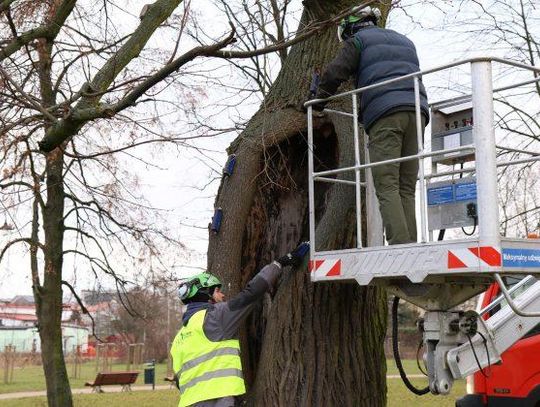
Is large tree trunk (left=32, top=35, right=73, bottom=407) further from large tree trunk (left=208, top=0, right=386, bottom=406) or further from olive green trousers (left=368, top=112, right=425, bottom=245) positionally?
olive green trousers (left=368, top=112, right=425, bottom=245)

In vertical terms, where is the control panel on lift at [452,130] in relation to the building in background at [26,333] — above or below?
above

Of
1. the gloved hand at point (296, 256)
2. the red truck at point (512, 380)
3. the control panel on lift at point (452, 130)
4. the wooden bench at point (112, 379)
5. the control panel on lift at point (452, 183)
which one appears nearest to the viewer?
the control panel on lift at point (452, 183)

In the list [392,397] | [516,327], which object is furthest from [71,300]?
[516,327]

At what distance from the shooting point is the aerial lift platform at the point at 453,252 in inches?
188

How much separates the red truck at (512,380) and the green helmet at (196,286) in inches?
156

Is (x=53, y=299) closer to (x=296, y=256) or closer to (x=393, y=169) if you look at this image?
(x=296, y=256)

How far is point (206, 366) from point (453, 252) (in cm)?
222

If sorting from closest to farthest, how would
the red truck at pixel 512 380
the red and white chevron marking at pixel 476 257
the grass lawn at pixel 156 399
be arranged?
the red and white chevron marking at pixel 476 257, the red truck at pixel 512 380, the grass lawn at pixel 156 399

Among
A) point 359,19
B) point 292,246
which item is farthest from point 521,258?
point 292,246

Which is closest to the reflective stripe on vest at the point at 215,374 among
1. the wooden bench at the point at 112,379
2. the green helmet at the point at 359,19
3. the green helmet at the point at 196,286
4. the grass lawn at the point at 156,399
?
the green helmet at the point at 196,286

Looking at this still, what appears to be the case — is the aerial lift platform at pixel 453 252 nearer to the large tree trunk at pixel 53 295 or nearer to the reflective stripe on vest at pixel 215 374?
the reflective stripe on vest at pixel 215 374

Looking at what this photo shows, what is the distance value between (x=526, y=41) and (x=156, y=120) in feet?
30.8

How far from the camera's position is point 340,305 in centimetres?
680

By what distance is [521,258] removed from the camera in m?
4.89
